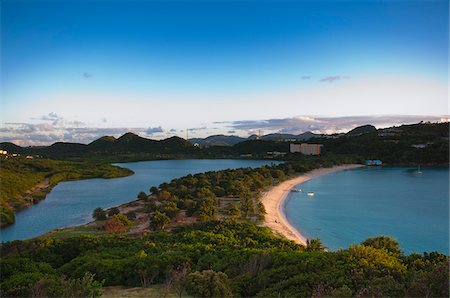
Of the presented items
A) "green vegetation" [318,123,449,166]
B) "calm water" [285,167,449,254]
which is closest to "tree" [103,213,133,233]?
"calm water" [285,167,449,254]

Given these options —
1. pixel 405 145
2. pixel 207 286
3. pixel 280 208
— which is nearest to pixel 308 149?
pixel 405 145

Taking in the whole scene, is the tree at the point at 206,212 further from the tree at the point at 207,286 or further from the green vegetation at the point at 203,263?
the tree at the point at 207,286

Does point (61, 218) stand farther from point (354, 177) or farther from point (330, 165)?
point (330, 165)

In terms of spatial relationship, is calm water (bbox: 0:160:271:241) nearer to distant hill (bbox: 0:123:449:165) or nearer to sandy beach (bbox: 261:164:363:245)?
sandy beach (bbox: 261:164:363:245)

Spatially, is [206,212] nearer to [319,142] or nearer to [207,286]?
[207,286]

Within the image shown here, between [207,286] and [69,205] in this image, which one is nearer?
[207,286]

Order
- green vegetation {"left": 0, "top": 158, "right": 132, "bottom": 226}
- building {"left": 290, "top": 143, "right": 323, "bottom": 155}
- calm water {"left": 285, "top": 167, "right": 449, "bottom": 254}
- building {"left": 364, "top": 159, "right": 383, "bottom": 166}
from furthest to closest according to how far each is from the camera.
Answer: building {"left": 290, "top": 143, "right": 323, "bottom": 155} → building {"left": 364, "top": 159, "right": 383, "bottom": 166} → green vegetation {"left": 0, "top": 158, "right": 132, "bottom": 226} → calm water {"left": 285, "top": 167, "right": 449, "bottom": 254}
